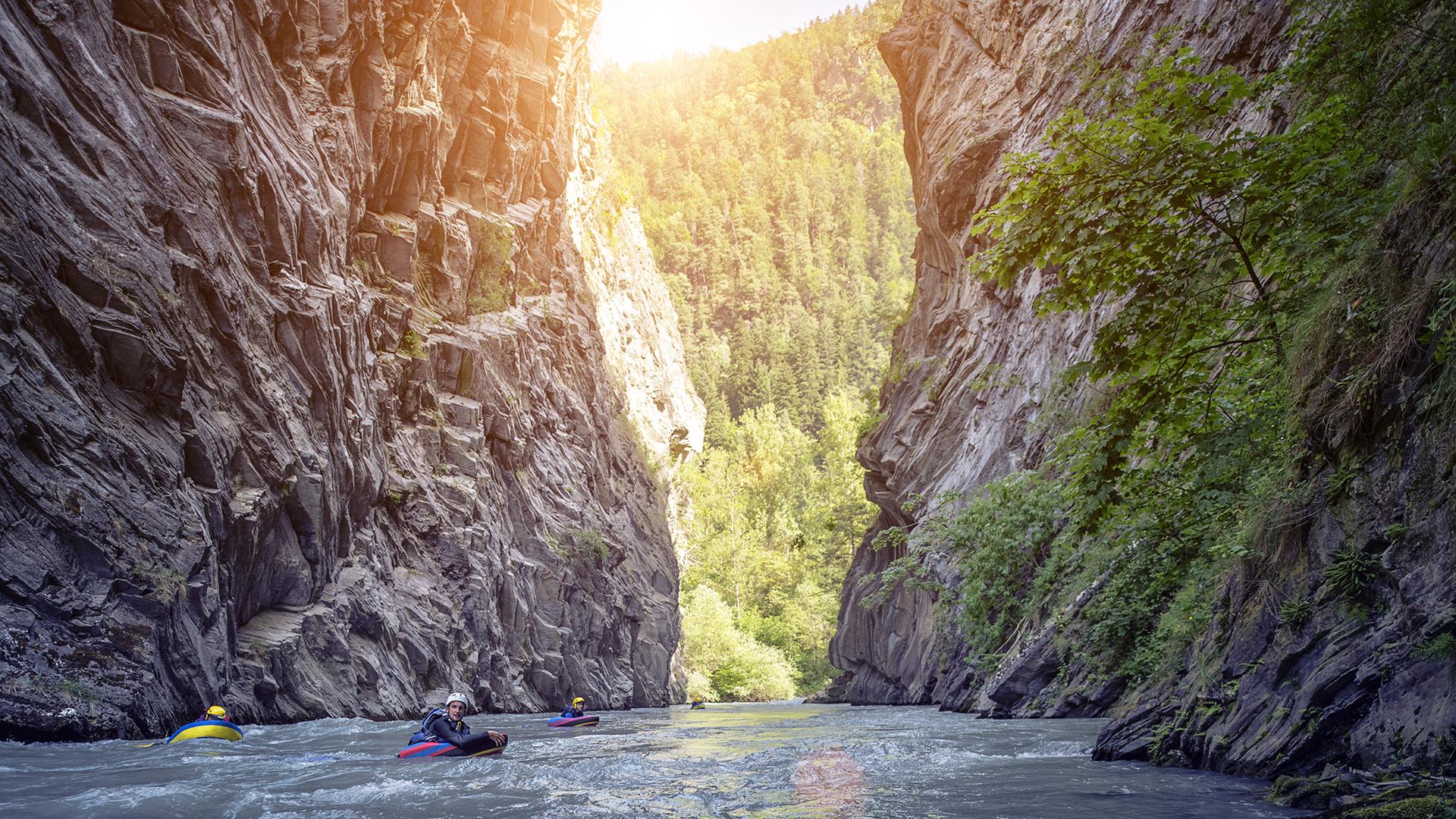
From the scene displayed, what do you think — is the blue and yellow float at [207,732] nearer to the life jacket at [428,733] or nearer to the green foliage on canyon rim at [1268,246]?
the life jacket at [428,733]

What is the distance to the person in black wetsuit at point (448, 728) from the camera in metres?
14.3

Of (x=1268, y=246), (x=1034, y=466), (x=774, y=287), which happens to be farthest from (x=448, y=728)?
(x=774, y=287)

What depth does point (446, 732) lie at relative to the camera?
47.1 feet

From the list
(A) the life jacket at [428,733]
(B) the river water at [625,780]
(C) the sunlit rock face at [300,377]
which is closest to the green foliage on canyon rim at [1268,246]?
(B) the river water at [625,780]

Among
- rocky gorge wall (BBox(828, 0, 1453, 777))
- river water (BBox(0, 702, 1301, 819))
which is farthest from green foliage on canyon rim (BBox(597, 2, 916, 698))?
river water (BBox(0, 702, 1301, 819))

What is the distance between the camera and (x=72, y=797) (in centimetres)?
891

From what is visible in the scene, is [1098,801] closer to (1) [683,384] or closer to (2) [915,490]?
(2) [915,490]

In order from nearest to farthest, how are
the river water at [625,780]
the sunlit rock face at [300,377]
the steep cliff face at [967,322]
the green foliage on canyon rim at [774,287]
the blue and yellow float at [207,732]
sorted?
the river water at [625,780]
the blue and yellow float at [207,732]
the sunlit rock face at [300,377]
the steep cliff face at [967,322]
the green foliage on canyon rim at [774,287]

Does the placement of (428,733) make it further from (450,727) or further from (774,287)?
(774,287)

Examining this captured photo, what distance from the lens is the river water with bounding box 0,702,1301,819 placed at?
8.62 metres

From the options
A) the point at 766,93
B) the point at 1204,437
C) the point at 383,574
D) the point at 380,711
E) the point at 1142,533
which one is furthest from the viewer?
Answer: the point at 766,93

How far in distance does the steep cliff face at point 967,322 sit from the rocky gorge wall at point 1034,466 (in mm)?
95

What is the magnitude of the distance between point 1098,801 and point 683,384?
203 ft

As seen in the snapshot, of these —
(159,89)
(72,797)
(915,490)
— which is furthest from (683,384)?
(72,797)
